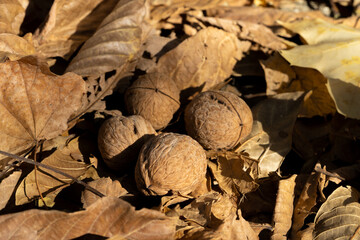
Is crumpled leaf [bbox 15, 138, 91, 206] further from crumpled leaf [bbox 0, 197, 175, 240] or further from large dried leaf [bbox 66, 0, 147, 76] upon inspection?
large dried leaf [bbox 66, 0, 147, 76]

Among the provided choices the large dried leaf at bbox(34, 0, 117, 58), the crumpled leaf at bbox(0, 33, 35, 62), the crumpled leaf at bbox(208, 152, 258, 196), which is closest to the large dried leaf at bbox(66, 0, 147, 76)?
the large dried leaf at bbox(34, 0, 117, 58)

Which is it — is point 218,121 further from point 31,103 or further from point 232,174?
point 31,103

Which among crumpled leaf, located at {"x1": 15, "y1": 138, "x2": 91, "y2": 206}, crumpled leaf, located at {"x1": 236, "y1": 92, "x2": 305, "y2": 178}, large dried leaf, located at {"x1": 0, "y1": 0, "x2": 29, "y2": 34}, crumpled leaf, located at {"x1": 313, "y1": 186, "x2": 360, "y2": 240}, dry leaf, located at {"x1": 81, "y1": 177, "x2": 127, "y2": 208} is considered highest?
large dried leaf, located at {"x1": 0, "y1": 0, "x2": 29, "y2": 34}

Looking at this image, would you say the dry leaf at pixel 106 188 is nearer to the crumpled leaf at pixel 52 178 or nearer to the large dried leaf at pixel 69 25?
the crumpled leaf at pixel 52 178

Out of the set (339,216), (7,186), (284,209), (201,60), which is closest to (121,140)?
(7,186)

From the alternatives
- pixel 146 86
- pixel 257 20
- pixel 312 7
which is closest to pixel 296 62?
pixel 257 20

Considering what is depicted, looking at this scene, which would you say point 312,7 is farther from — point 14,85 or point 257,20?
point 14,85
